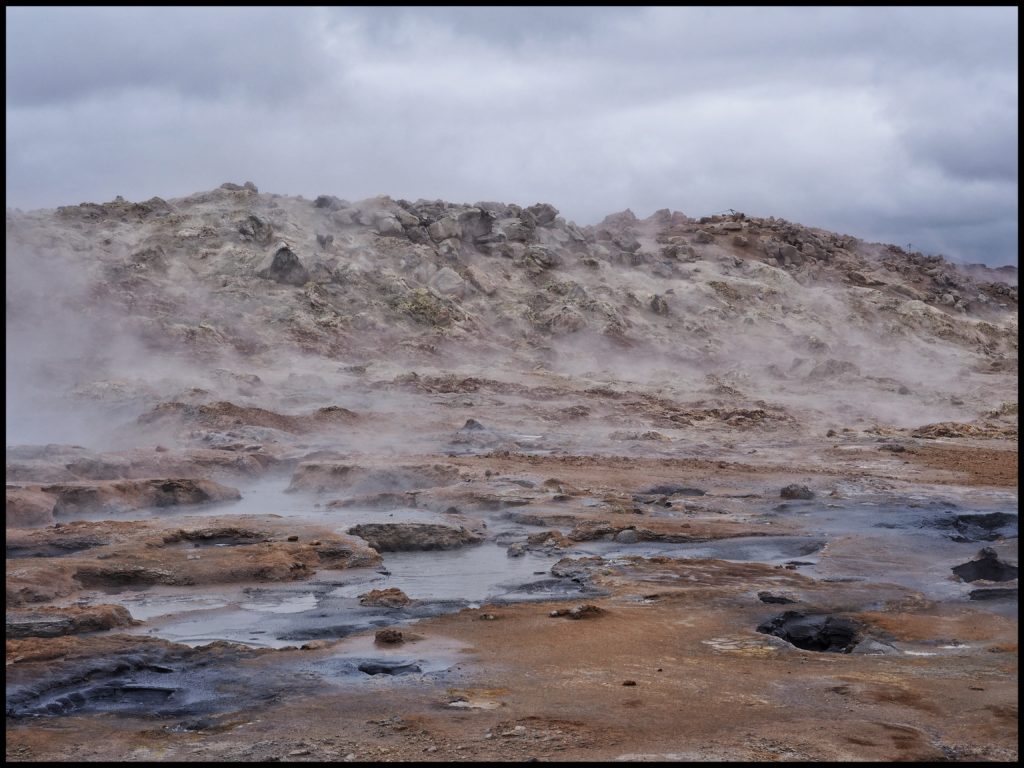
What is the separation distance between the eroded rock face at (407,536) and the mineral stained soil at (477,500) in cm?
5

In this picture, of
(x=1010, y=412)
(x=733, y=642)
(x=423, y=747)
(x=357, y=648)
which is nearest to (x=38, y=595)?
(x=357, y=648)

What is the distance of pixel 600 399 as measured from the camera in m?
26.0

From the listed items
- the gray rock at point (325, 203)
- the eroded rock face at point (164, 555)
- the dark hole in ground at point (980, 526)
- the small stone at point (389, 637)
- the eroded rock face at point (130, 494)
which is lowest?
the dark hole in ground at point (980, 526)

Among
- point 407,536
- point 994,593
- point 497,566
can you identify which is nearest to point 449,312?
point 407,536

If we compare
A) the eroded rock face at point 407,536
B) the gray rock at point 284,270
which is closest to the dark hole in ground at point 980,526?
the eroded rock face at point 407,536

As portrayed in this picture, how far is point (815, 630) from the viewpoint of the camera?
8.09 metres

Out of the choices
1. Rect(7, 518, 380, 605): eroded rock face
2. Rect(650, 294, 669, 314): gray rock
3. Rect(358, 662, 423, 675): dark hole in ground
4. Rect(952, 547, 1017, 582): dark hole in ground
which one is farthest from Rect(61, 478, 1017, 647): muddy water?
Rect(650, 294, 669, 314): gray rock

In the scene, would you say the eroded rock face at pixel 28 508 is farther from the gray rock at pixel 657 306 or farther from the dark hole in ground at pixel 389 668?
the gray rock at pixel 657 306

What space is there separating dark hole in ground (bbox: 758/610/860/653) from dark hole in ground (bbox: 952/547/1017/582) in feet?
6.91

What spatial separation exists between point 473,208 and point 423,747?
3230 cm

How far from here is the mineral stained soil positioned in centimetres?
599

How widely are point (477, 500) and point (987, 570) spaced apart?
6.13 meters

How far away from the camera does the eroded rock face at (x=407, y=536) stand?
11391 mm

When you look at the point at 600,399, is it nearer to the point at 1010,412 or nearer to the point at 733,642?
the point at 1010,412
